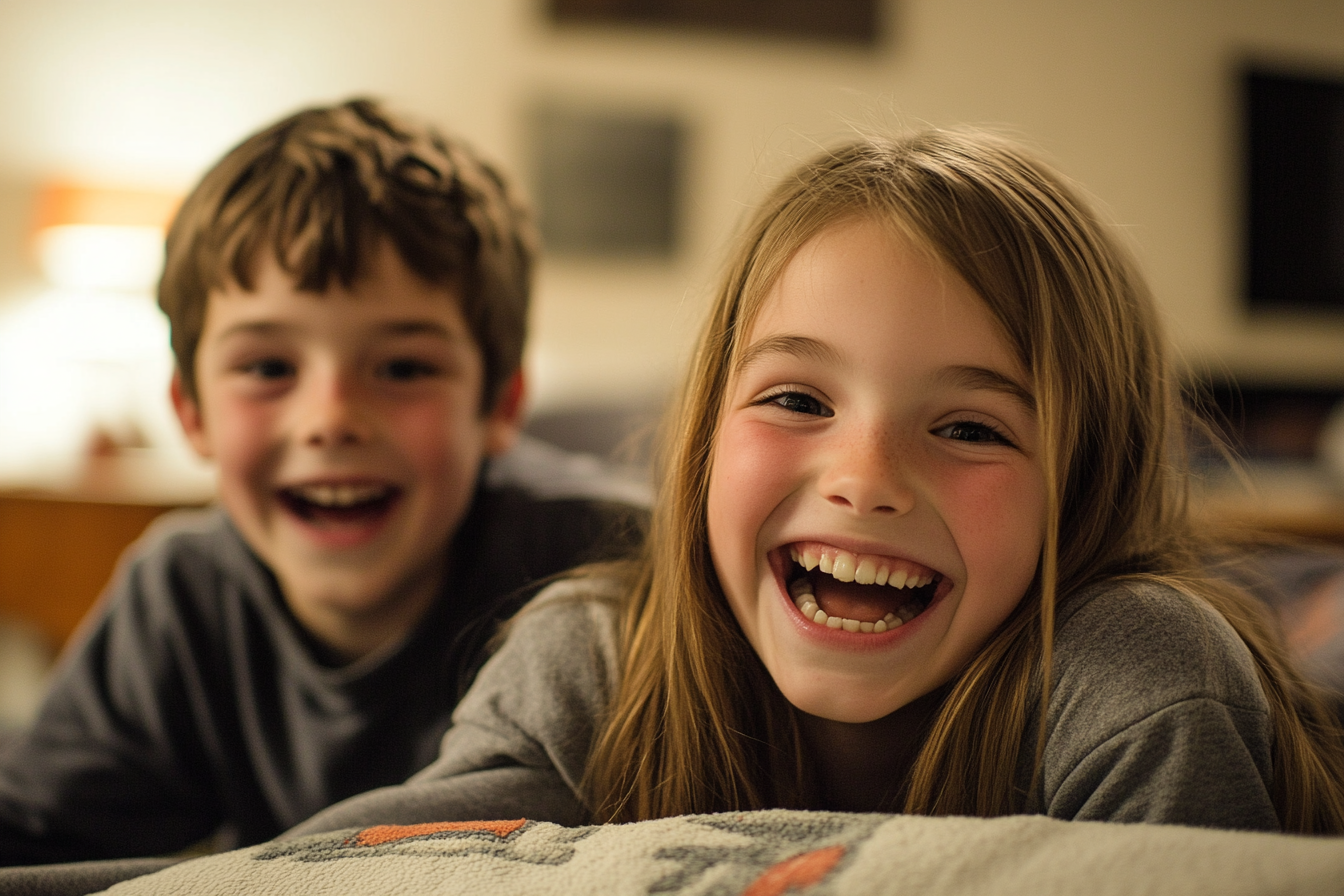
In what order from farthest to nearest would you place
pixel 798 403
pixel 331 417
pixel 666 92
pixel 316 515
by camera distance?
pixel 666 92
pixel 316 515
pixel 331 417
pixel 798 403

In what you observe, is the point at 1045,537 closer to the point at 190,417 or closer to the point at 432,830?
the point at 432,830

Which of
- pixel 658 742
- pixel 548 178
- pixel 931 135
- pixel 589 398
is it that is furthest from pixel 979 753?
pixel 548 178

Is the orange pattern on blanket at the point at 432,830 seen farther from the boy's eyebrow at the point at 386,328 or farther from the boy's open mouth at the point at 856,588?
the boy's eyebrow at the point at 386,328

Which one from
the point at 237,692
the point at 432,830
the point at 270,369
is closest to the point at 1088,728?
the point at 432,830

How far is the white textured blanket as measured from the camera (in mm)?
393

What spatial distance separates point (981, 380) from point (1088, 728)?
0.66 ft

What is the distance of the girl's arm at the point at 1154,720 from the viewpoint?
515 millimetres

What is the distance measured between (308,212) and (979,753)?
2.23 feet

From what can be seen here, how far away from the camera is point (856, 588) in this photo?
685 mm

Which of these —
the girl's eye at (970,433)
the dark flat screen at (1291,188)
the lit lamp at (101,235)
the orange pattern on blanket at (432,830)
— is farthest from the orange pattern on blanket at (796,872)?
the dark flat screen at (1291,188)

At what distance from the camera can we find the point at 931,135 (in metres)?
0.71

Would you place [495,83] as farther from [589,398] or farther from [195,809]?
[195,809]

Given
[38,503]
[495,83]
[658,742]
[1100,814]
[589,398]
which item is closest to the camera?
[1100,814]

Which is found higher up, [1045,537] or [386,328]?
[386,328]
